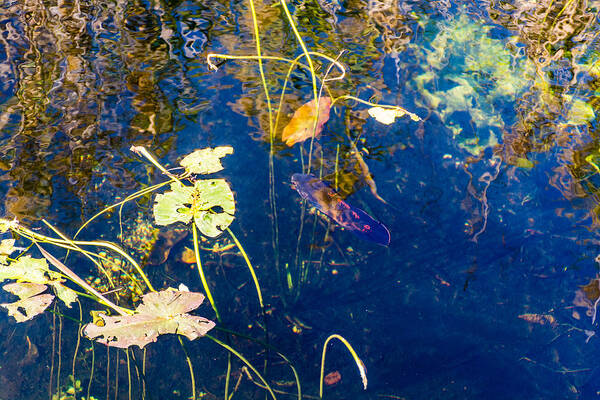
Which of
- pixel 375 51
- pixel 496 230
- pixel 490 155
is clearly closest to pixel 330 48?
pixel 375 51

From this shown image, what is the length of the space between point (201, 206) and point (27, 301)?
0.54m

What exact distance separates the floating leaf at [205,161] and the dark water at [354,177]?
10cm

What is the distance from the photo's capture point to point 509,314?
3.82 ft

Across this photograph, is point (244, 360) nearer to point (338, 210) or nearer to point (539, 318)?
point (338, 210)

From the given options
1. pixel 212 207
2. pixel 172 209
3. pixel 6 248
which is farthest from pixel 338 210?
pixel 6 248

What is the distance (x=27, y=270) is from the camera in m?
1.19

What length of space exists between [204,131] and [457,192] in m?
0.92

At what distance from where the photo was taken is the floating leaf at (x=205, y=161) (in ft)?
4.41

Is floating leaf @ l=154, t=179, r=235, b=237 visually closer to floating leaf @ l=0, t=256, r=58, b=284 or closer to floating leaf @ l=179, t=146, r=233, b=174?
floating leaf @ l=179, t=146, r=233, b=174

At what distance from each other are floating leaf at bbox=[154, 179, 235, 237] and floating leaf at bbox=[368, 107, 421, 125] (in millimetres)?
616

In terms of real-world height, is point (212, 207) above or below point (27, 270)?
above

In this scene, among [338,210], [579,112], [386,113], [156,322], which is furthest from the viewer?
[579,112]

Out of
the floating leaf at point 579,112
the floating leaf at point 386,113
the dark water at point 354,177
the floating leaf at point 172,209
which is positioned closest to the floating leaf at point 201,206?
the floating leaf at point 172,209

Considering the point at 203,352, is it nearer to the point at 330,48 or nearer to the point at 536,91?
the point at 330,48
